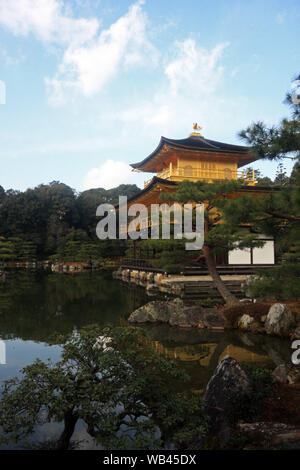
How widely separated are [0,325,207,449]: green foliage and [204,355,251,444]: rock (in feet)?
0.64

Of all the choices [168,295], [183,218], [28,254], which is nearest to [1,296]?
[168,295]

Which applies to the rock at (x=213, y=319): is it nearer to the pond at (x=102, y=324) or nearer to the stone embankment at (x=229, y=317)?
the stone embankment at (x=229, y=317)

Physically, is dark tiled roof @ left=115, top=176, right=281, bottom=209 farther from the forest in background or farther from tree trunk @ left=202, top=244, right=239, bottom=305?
the forest in background

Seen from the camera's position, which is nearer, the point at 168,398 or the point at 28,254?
the point at 168,398

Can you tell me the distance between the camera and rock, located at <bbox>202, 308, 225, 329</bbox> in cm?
785

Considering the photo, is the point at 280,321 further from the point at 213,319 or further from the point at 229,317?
the point at 213,319

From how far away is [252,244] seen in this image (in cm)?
840

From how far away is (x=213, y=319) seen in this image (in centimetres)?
797

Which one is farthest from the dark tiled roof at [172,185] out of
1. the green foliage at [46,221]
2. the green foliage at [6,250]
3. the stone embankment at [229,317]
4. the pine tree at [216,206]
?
the green foliage at [46,221]

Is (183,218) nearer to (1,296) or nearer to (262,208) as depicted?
(262,208)

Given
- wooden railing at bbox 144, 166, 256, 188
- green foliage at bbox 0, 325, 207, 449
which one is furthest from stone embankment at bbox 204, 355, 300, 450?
wooden railing at bbox 144, 166, 256, 188

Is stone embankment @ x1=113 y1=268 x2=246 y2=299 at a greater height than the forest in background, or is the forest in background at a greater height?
the forest in background

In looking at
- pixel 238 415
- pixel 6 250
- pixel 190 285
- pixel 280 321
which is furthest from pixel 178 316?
pixel 6 250

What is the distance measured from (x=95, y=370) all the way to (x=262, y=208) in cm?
293
